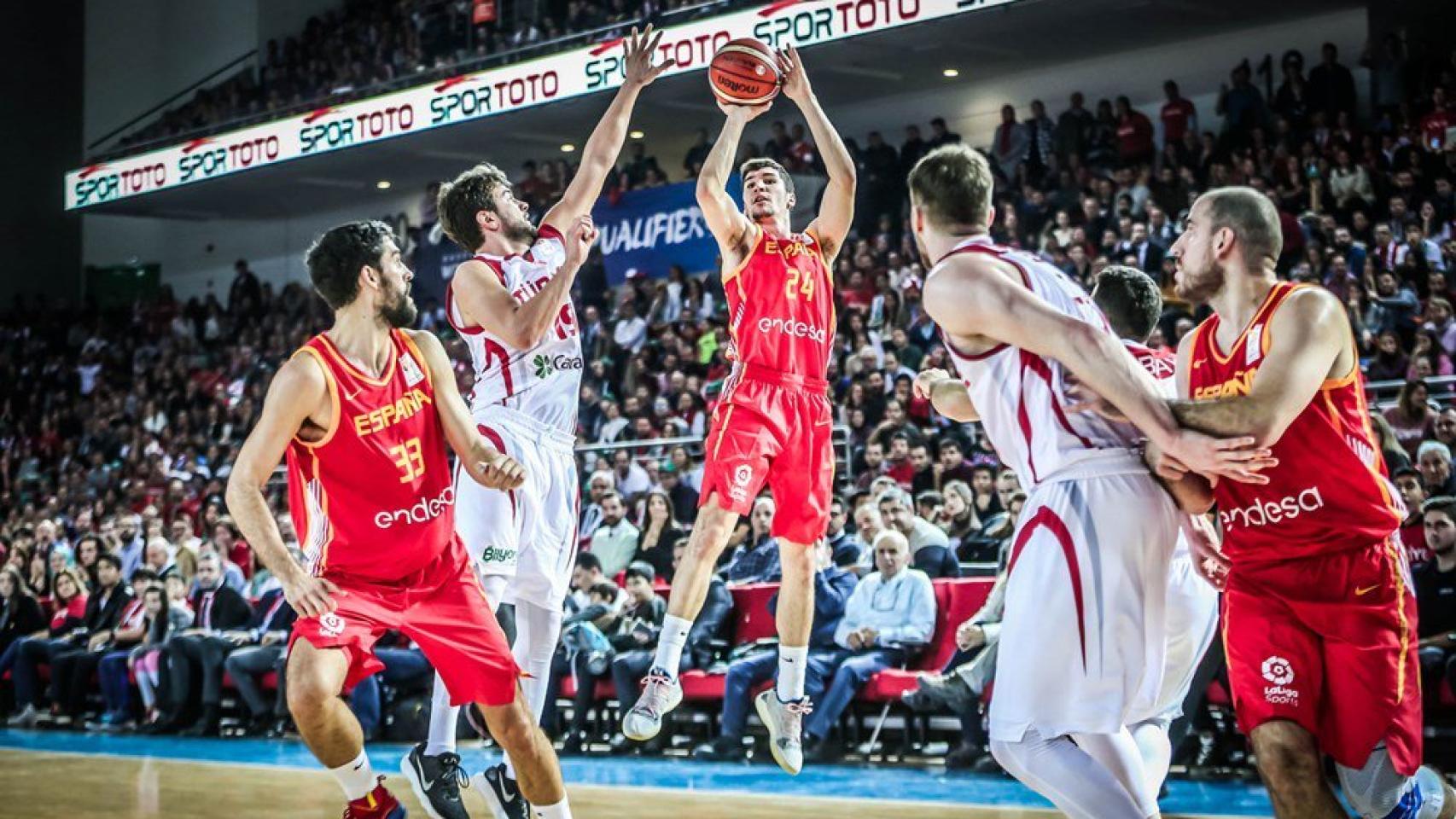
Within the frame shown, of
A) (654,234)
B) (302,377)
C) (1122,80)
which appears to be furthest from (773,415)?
(1122,80)

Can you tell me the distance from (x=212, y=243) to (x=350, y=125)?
8423 mm

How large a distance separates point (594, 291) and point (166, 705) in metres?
8.22

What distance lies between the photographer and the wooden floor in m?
7.28

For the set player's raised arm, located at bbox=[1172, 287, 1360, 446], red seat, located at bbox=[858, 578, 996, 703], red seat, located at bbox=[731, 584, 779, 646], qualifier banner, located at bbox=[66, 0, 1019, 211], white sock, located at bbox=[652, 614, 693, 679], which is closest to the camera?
player's raised arm, located at bbox=[1172, 287, 1360, 446]

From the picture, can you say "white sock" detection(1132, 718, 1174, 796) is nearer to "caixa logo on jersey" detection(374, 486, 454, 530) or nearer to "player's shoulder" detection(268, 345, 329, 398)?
"caixa logo on jersey" detection(374, 486, 454, 530)

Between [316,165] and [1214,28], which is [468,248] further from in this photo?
[316,165]

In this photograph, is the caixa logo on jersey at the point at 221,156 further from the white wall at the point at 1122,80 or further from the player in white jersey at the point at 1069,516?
the player in white jersey at the point at 1069,516

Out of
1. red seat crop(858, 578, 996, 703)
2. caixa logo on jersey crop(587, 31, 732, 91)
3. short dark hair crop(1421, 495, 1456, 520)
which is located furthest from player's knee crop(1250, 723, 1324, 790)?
caixa logo on jersey crop(587, 31, 732, 91)

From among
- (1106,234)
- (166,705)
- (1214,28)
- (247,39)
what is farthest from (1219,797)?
(247,39)

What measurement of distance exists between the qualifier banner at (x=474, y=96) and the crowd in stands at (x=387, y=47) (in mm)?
218

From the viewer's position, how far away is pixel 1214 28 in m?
17.7

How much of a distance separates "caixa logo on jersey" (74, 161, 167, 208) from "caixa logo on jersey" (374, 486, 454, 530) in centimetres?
2070

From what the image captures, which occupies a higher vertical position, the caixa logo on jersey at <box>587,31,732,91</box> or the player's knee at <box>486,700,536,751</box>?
the caixa logo on jersey at <box>587,31,732,91</box>

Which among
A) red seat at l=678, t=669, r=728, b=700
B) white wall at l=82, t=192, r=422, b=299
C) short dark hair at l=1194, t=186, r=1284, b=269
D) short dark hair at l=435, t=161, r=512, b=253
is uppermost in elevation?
white wall at l=82, t=192, r=422, b=299
